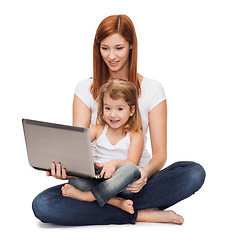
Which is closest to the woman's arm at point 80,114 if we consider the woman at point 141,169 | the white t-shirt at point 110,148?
the woman at point 141,169

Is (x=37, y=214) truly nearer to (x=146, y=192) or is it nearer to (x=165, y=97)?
(x=146, y=192)

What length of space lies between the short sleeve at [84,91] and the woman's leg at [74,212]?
2.55 feet

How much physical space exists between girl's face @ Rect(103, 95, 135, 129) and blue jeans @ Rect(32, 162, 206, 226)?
521 mm

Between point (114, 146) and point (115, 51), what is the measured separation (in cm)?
71

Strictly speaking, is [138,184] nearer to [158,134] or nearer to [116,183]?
[116,183]

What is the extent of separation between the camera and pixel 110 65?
530cm

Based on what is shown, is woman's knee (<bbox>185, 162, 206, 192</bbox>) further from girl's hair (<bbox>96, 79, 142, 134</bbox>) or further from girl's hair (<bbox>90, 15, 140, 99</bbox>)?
girl's hair (<bbox>90, 15, 140, 99</bbox>)

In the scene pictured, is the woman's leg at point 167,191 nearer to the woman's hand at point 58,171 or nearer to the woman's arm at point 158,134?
the woman's arm at point 158,134

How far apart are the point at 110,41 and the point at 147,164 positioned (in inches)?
38.7

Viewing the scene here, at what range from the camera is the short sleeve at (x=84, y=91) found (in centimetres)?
545

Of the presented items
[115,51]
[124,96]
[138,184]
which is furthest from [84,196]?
[115,51]

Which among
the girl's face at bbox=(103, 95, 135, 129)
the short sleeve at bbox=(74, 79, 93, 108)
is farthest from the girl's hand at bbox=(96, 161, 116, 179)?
the short sleeve at bbox=(74, 79, 93, 108)

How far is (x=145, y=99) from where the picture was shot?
17.6 ft

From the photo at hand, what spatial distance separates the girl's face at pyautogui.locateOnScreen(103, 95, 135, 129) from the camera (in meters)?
5.04
